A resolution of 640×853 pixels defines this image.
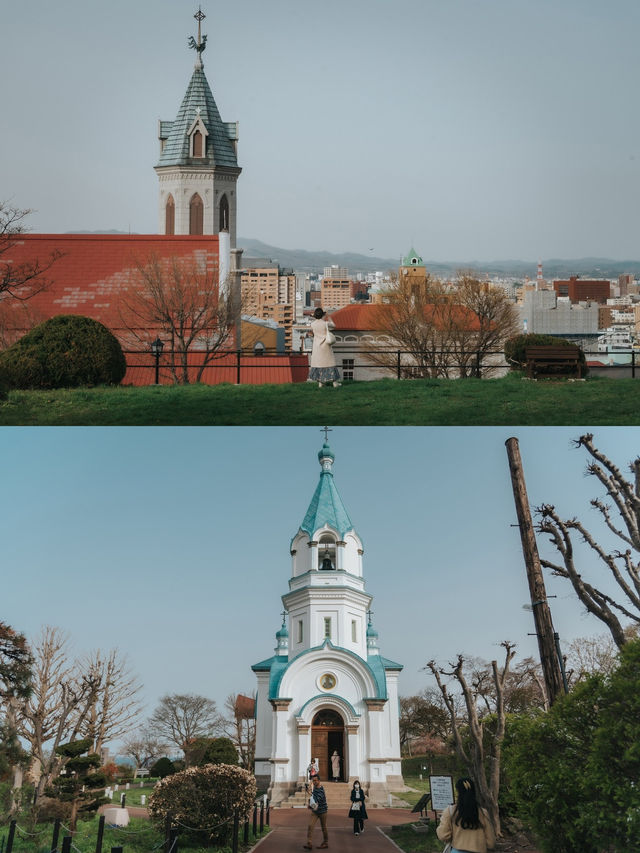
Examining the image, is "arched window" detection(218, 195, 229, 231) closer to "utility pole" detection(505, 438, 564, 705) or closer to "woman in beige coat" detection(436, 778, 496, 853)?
"utility pole" detection(505, 438, 564, 705)

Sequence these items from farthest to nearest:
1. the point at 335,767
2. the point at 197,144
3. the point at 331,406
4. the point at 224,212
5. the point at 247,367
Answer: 1. the point at 197,144
2. the point at 224,212
3. the point at 247,367
4. the point at 335,767
5. the point at 331,406

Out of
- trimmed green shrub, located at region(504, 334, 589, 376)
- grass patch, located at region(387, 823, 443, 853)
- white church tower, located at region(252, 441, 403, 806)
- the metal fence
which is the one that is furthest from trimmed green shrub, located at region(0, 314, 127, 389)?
grass patch, located at region(387, 823, 443, 853)

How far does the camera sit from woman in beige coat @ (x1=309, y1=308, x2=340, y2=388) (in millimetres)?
18469

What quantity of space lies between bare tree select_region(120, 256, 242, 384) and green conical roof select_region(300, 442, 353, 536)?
4.78 metres

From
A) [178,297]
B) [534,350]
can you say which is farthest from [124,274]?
[534,350]

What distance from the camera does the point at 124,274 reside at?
3466 centimetres

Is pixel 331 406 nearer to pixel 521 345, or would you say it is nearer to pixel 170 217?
pixel 521 345

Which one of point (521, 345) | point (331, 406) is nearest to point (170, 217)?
point (521, 345)

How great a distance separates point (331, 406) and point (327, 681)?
39.0ft

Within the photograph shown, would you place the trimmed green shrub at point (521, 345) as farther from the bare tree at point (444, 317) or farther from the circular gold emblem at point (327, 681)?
the bare tree at point (444, 317)

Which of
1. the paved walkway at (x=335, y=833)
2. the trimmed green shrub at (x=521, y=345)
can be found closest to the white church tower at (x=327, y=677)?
the paved walkway at (x=335, y=833)

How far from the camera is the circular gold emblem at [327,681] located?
2778 centimetres

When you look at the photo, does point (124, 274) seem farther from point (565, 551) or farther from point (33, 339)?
point (565, 551)

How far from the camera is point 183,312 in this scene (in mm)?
29406
